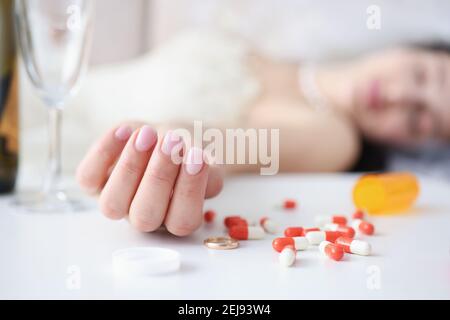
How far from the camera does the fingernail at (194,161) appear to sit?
536 mm

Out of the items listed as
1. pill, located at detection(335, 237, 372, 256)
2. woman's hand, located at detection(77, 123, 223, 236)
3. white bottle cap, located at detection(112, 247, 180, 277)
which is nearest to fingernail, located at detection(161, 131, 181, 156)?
woman's hand, located at detection(77, 123, 223, 236)

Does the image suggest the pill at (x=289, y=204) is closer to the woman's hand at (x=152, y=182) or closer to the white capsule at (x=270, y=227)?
the white capsule at (x=270, y=227)

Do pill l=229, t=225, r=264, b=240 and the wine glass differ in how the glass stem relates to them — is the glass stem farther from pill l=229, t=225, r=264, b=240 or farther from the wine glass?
pill l=229, t=225, r=264, b=240

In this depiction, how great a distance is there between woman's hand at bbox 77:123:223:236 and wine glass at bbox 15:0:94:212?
214 millimetres

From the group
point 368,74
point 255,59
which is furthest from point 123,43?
point 368,74

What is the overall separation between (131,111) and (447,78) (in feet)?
2.78

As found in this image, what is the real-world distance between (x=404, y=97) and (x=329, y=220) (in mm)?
835

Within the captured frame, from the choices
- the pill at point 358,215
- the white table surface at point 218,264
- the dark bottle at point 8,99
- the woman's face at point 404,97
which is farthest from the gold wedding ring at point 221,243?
the woman's face at point 404,97

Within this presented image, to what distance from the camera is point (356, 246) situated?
0.56m

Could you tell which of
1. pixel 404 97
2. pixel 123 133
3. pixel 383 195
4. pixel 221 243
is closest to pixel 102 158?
pixel 123 133

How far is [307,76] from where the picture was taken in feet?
5.42

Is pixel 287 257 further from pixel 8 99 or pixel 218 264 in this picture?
pixel 8 99

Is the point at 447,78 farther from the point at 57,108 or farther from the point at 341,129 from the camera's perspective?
the point at 57,108
